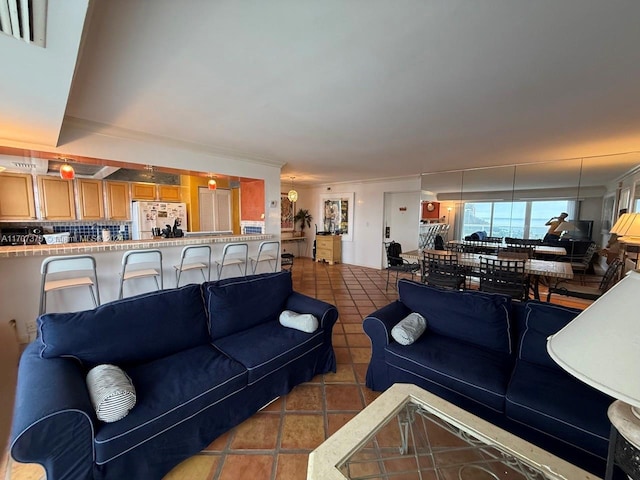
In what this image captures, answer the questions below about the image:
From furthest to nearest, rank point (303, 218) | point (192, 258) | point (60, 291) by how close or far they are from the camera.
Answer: point (303, 218), point (192, 258), point (60, 291)

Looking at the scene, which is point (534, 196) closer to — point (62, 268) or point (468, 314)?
point (468, 314)

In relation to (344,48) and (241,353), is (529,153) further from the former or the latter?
(241,353)

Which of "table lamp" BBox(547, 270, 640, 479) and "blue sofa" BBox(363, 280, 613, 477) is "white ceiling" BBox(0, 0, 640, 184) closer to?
"table lamp" BBox(547, 270, 640, 479)

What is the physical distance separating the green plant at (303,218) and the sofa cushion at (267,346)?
5.95m

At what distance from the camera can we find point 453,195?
17.9 ft

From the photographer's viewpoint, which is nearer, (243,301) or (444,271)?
(243,301)

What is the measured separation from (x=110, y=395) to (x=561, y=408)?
2.20 meters

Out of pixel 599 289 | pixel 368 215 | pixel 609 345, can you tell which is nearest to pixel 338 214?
pixel 368 215

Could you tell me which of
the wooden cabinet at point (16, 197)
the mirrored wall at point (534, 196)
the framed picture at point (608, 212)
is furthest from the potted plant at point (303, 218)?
the framed picture at point (608, 212)

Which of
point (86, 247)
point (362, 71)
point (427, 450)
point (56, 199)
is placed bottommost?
point (427, 450)

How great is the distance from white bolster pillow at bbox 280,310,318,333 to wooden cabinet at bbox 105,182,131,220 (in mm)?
4881

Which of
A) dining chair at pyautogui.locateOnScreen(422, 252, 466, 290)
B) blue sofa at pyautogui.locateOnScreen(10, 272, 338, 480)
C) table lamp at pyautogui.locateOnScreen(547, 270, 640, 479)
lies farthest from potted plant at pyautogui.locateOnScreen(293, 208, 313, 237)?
table lamp at pyautogui.locateOnScreen(547, 270, 640, 479)

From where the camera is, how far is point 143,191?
5.54 meters

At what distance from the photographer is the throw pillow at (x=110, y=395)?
120 cm
